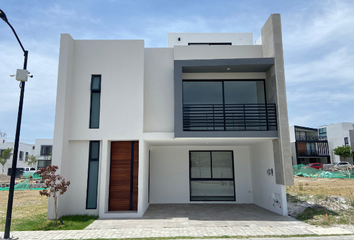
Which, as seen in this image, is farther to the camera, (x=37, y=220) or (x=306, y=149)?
(x=306, y=149)

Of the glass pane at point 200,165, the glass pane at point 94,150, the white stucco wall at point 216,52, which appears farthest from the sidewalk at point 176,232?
the white stucco wall at point 216,52

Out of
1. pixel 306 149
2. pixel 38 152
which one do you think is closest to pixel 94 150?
pixel 306 149

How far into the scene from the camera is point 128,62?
32.4 ft

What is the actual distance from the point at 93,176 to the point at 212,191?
572 centimetres

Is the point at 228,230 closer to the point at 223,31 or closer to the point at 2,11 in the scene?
the point at 2,11

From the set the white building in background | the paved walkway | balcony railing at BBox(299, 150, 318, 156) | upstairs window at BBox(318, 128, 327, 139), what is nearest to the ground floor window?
the paved walkway

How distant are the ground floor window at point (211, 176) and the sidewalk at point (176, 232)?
4492 mm

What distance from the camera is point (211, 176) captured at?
11938mm

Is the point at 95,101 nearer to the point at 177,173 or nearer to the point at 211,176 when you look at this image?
the point at 177,173

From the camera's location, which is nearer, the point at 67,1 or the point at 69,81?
the point at 67,1

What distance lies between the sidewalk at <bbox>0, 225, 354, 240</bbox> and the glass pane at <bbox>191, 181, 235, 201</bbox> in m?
4.48

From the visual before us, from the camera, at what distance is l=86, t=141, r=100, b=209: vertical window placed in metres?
9.15

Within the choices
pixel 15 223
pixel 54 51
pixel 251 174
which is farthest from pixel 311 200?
pixel 54 51

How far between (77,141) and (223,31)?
34.8 feet
